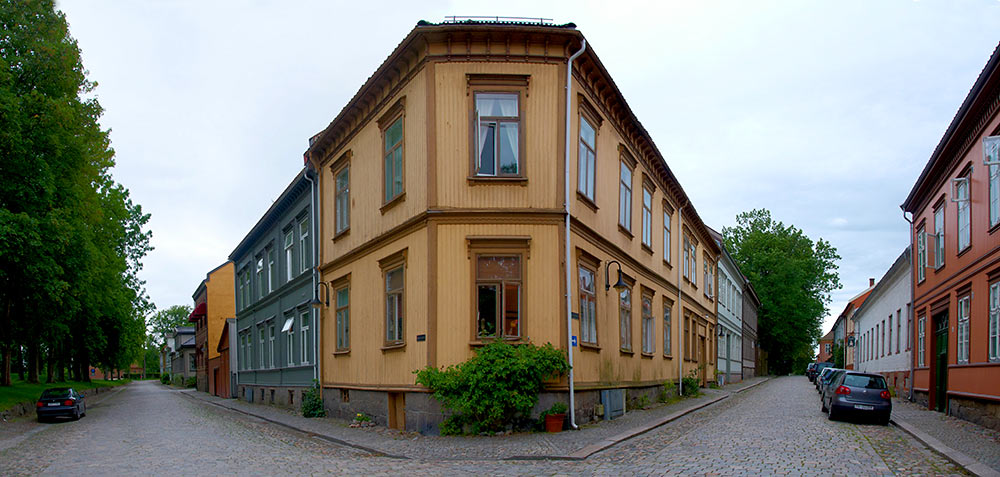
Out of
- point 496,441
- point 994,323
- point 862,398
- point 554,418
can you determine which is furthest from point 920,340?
point 496,441

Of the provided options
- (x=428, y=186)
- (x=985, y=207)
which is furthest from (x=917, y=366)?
(x=428, y=186)

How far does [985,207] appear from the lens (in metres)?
17.5

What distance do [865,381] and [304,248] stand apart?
17400mm

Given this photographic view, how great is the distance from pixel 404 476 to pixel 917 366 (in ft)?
71.8

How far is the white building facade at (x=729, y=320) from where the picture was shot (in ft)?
146

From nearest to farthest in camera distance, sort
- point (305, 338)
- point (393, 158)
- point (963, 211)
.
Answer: point (393, 158) < point (963, 211) < point (305, 338)

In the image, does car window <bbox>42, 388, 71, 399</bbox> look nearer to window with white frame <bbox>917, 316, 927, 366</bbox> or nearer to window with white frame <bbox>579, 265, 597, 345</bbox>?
window with white frame <bbox>579, 265, 597, 345</bbox>

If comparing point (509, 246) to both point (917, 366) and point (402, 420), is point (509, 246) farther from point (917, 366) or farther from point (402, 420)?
point (917, 366)

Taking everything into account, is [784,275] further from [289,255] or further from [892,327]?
[289,255]

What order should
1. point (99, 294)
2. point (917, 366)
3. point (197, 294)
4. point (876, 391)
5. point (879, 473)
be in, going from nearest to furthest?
point (879, 473) → point (876, 391) → point (917, 366) → point (99, 294) → point (197, 294)

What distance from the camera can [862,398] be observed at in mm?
18797

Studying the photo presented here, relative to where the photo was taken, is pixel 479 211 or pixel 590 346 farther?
pixel 590 346

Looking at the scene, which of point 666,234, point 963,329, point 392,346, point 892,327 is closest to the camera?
point 392,346

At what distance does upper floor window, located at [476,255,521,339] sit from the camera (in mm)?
15867
